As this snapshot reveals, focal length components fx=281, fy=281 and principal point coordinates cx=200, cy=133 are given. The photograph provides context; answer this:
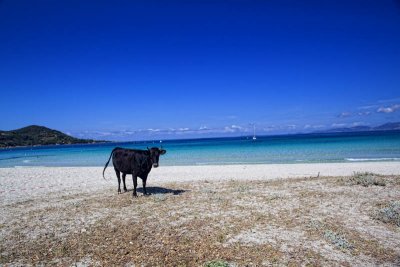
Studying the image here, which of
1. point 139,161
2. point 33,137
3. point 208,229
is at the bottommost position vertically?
point 208,229

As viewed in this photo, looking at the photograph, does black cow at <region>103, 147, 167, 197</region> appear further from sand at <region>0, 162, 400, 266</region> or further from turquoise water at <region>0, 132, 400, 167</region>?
turquoise water at <region>0, 132, 400, 167</region>

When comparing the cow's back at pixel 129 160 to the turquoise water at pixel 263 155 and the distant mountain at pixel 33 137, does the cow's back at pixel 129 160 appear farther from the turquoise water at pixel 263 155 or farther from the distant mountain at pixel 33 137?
the distant mountain at pixel 33 137

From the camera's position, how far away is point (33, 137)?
159 m

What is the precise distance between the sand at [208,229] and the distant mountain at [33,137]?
535 ft

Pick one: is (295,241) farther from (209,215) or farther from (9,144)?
(9,144)

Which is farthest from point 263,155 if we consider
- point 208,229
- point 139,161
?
point 208,229

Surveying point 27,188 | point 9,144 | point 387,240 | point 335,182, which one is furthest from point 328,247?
point 9,144

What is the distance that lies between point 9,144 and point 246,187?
546 feet

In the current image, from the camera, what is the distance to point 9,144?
477ft

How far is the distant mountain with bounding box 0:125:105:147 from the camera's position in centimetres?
14650

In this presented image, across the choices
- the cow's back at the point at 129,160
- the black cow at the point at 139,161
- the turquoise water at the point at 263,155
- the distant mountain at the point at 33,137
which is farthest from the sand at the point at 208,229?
the distant mountain at the point at 33,137

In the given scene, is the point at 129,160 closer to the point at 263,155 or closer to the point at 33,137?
the point at 263,155

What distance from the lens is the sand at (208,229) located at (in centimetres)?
577

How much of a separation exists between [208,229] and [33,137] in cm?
17855
